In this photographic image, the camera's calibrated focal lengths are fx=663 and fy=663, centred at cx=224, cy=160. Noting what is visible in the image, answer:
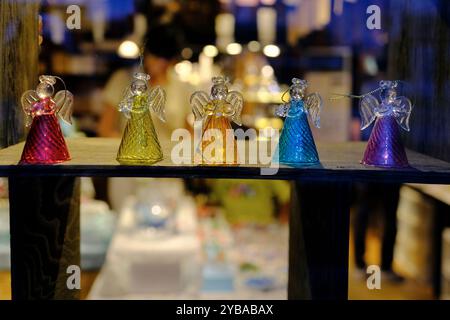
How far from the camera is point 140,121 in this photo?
4.72 feet

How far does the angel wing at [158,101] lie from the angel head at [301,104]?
0.80ft

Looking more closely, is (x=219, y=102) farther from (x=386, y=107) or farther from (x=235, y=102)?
(x=386, y=107)

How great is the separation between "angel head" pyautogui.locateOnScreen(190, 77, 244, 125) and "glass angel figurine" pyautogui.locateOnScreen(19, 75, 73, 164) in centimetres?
28

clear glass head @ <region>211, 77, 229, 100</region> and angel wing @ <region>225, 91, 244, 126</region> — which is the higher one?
clear glass head @ <region>211, 77, 229, 100</region>

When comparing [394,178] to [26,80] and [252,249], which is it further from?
[252,249]

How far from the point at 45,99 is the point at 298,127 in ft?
1.77

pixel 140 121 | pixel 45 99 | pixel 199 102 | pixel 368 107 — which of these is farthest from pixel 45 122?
pixel 368 107

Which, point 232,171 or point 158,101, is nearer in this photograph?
point 232,171

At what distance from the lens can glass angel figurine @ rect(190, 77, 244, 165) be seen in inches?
53.8

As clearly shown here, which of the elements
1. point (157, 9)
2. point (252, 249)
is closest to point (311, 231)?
point (252, 249)

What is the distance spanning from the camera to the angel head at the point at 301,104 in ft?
4.62

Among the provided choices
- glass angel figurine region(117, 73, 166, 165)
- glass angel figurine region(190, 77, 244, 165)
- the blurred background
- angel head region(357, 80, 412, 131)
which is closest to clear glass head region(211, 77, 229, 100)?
glass angel figurine region(190, 77, 244, 165)

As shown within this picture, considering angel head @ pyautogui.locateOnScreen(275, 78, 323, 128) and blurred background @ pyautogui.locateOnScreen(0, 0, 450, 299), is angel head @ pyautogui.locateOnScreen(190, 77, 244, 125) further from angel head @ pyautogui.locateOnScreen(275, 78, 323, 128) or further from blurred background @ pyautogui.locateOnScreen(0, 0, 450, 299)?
blurred background @ pyautogui.locateOnScreen(0, 0, 450, 299)

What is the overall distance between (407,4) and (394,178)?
60 centimetres
